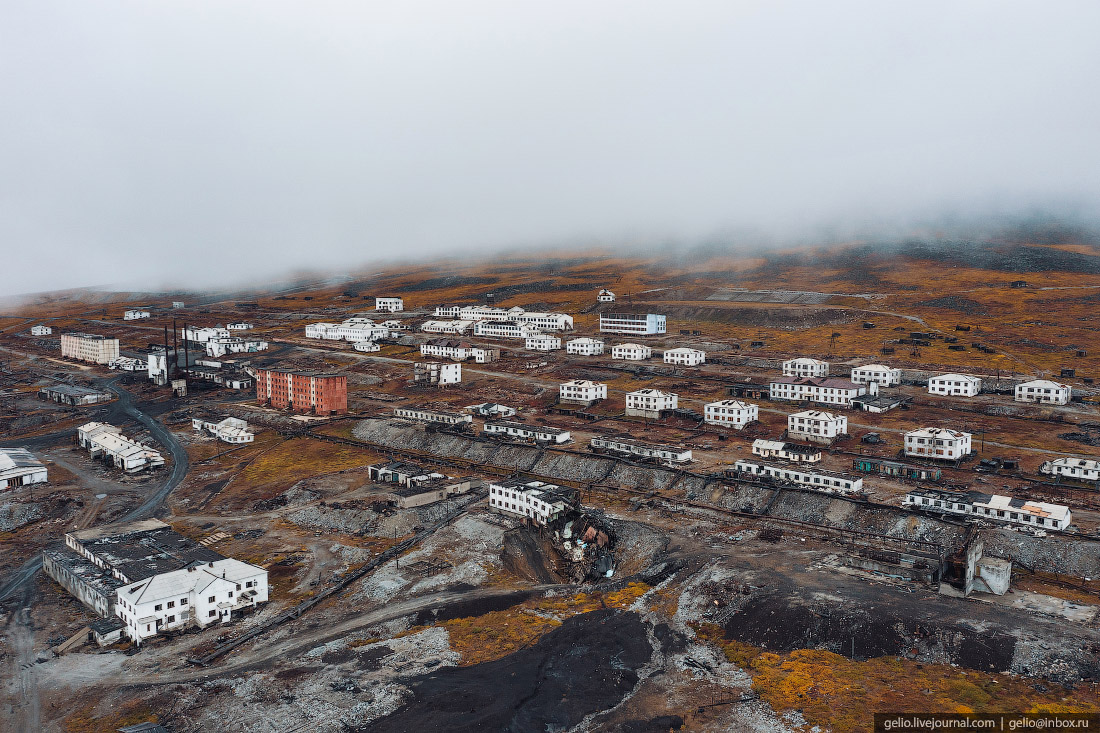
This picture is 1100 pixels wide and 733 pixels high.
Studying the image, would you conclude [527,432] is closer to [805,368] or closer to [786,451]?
[786,451]

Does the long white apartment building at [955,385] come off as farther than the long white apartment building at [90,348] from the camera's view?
No

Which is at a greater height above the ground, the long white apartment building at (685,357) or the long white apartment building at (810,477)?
the long white apartment building at (685,357)

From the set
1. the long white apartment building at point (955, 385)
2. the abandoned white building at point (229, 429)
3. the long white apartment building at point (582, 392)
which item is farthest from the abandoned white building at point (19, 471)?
the long white apartment building at point (955, 385)

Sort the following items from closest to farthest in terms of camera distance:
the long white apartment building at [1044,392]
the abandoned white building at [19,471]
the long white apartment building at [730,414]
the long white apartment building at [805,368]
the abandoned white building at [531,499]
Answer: the abandoned white building at [531,499] → the abandoned white building at [19,471] → the long white apartment building at [730,414] → the long white apartment building at [1044,392] → the long white apartment building at [805,368]

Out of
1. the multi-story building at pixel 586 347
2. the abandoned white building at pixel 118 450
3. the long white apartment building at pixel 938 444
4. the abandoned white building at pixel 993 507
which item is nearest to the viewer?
Result: the abandoned white building at pixel 993 507

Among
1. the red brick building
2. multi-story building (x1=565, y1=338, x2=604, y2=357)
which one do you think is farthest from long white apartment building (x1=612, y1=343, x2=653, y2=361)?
the red brick building

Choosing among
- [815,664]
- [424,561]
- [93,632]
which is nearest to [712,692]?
[815,664]

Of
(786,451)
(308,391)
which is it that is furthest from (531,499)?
(308,391)

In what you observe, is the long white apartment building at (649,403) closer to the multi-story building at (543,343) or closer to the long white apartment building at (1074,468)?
the long white apartment building at (1074,468)
